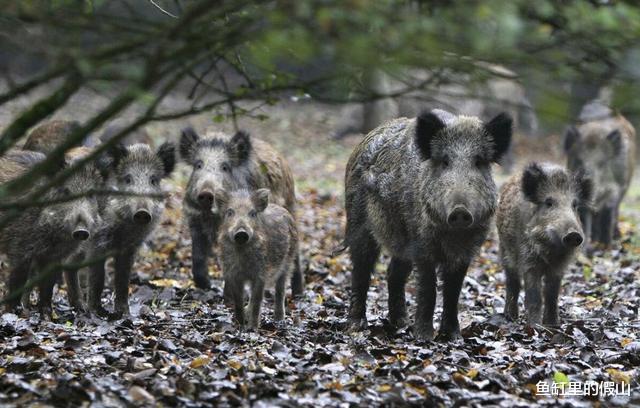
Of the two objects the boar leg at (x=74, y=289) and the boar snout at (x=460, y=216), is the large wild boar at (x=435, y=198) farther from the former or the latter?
the boar leg at (x=74, y=289)

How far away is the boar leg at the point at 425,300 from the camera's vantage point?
687 cm

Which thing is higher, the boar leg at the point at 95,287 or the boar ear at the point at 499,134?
the boar ear at the point at 499,134

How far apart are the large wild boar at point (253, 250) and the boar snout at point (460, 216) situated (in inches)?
70.5

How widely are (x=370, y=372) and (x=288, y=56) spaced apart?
2.66m

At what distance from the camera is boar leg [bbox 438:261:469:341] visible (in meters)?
6.88

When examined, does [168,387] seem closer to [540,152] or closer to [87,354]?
[87,354]

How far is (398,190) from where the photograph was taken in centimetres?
723

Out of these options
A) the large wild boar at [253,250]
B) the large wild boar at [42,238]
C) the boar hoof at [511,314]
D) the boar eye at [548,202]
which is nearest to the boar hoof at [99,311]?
the large wild boar at [42,238]

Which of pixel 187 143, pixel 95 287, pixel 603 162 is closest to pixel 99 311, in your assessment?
pixel 95 287

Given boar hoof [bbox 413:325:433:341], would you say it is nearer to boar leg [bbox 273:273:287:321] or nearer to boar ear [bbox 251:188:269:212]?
boar leg [bbox 273:273:287:321]

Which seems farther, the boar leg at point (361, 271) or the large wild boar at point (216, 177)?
the large wild boar at point (216, 177)

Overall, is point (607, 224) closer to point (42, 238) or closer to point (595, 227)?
point (595, 227)

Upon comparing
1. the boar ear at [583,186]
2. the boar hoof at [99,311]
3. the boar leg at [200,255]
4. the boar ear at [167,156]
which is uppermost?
the boar ear at [167,156]

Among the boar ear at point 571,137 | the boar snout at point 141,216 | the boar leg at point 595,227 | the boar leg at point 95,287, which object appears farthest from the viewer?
the boar ear at point 571,137
